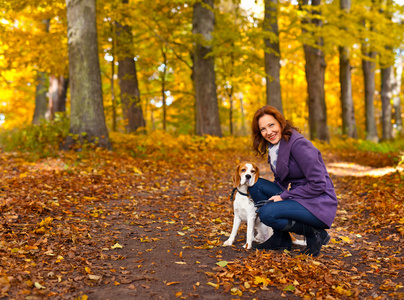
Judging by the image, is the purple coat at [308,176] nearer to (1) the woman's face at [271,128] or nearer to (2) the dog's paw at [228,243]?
(1) the woman's face at [271,128]

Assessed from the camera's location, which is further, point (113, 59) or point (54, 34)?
point (113, 59)

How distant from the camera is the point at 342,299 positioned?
3078 millimetres

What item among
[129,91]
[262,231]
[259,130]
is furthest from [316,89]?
[262,231]

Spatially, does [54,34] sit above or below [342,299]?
above

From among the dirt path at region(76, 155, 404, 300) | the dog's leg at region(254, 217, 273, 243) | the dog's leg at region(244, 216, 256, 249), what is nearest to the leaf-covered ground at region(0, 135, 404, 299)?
the dirt path at region(76, 155, 404, 300)

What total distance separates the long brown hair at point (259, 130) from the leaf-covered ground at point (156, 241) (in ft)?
4.30

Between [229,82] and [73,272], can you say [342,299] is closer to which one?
[73,272]

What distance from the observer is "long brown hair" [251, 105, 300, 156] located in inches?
159

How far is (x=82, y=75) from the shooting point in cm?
938

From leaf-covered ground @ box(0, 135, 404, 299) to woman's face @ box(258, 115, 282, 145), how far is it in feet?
4.45

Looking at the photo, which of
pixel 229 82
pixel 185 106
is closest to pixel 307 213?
pixel 229 82

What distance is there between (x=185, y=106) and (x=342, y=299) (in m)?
15.4

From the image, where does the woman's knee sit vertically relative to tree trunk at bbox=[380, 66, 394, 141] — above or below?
below

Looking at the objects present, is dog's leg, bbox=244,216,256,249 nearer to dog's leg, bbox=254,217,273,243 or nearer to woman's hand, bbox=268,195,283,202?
dog's leg, bbox=254,217,273,243
